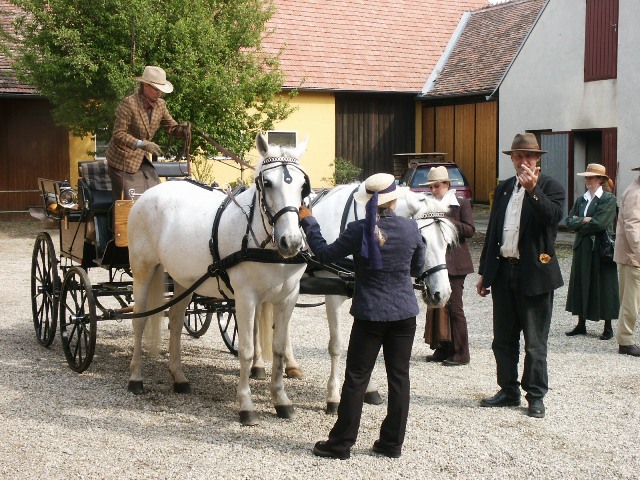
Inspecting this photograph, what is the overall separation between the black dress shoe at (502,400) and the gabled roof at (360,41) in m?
18.5

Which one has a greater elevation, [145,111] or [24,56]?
[24,56]

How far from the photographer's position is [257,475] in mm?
5059

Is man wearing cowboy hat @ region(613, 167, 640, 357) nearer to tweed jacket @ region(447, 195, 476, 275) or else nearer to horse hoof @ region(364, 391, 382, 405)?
tweed jacket @ region(447, 195, 476, 275)

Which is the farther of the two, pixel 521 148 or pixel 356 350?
pixel 521 148

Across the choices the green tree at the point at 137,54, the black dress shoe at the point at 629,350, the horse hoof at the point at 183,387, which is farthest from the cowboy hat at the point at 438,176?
the green tree at the point at 137,54

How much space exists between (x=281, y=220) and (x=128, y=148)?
104 inches

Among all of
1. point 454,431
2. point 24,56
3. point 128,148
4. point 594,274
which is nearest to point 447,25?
point 24,56

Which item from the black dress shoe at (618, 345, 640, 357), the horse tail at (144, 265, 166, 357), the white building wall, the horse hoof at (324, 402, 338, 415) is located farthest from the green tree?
the horse hoof at (324, 402, 338, 415)

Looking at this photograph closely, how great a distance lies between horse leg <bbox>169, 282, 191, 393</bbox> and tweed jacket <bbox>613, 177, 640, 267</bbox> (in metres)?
4.38

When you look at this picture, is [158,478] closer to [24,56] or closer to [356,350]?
[356,350]

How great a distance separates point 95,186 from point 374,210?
159 inches

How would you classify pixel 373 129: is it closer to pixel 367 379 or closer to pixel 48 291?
pixel 48 291

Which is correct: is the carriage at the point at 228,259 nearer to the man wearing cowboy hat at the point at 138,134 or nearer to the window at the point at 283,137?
the man wearing cowboy hat at the point at 138,134

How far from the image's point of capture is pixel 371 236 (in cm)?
511
